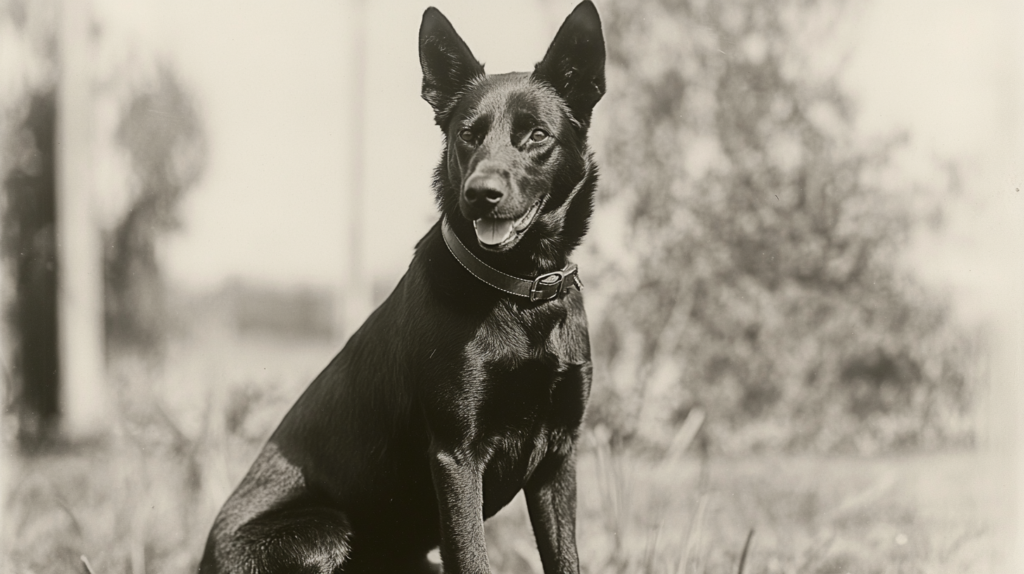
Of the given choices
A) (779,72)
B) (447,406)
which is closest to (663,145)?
(779,72)

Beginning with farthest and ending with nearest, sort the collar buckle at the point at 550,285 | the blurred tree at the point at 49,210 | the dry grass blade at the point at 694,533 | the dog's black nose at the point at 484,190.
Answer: the blurred tree at the point at 49,210 < the dry grass blade at the point at 694,533 < the collar buckle at the point at 550,285 < the dog's black nose at the point at 484,190

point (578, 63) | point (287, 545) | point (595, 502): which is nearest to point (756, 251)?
point (595, 502)

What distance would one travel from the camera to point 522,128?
2.12 meters

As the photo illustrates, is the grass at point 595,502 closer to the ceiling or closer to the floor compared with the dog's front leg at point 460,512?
closer to the floor

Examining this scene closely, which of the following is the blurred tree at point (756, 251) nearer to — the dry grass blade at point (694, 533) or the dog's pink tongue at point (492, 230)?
the dry grass blade at point (694, 533)

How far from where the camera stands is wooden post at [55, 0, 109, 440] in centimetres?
429

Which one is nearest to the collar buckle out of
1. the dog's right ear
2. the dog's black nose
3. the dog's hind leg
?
the dog's black nose

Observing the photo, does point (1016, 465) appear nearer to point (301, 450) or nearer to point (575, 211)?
point (575, 211)

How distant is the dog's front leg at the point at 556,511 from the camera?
7.36ft

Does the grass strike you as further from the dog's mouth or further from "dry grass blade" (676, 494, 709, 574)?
the dog's mouth

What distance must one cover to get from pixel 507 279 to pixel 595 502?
223 centimetres

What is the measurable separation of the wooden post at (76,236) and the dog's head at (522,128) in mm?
2941

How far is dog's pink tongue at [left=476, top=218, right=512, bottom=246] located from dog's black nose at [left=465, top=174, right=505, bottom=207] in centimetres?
9

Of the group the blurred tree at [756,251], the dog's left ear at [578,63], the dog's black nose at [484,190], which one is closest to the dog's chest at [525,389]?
the dog's black nose at [484,190]
